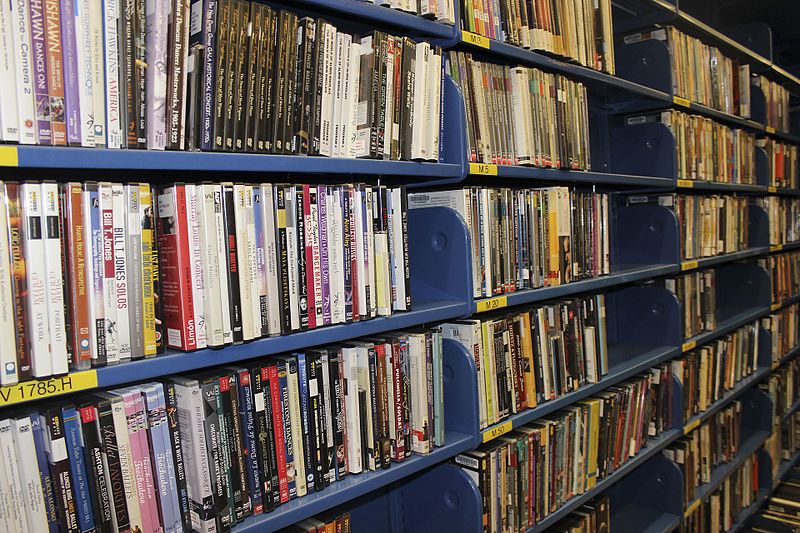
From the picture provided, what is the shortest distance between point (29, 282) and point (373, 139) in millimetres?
719

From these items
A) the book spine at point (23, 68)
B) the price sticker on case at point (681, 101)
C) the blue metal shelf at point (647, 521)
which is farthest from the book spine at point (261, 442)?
the price sticker on case at point (681, 101)

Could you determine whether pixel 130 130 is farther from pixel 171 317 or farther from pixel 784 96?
pixel 784 96

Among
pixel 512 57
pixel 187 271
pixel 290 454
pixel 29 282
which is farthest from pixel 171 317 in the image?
pixel 512 57

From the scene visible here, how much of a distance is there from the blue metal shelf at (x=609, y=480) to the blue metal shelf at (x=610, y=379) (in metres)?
0.29

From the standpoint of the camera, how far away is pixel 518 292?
1721 mm

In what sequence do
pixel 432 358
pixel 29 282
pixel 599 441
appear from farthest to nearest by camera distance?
pixel 599 441 < pixel 432 358 < pixel 29 282

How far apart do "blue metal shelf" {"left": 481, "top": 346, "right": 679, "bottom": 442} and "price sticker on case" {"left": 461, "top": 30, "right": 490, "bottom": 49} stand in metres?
0.98

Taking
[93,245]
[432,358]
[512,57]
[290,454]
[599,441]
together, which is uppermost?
[512,57]

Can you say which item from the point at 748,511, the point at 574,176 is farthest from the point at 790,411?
the point at 574,176

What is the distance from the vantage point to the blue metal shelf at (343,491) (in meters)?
1.16

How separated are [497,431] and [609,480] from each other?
689mm

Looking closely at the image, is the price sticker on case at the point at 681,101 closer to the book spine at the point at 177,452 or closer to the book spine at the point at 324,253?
the book spine at the point at 324,253

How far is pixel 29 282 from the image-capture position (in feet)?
2.89

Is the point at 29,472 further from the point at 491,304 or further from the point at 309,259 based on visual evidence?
the point at 491,304
